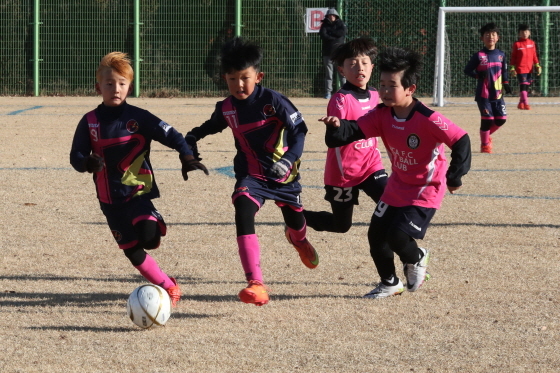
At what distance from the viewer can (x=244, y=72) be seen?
5.02 meters

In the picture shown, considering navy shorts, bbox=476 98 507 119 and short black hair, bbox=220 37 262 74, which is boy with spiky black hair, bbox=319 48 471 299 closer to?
short black hair, bbox=220 37 262 74

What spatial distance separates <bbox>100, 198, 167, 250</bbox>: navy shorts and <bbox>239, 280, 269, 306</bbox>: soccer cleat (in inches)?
26.8

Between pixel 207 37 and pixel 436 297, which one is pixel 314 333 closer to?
pixel 436 297

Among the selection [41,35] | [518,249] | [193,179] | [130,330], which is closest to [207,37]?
[41,35]

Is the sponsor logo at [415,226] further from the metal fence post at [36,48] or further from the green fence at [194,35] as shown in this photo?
the metal fence post at [36,48]

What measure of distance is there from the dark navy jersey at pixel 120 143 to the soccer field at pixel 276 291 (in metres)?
0.67

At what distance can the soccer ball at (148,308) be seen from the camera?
4.31 meters

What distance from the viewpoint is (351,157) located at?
585 cm

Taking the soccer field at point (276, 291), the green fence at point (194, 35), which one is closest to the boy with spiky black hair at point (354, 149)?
the soccer field at point (276, 291)

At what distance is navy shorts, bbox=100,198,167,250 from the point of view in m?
4.88

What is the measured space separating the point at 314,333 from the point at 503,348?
3.00 feet

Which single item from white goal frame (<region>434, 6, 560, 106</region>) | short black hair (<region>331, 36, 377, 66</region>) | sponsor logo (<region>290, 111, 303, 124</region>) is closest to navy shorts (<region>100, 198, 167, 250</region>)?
sponsor logo (<region>290, 111, 303, 124</region>)

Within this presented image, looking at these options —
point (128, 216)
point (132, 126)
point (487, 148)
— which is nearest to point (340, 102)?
point (132, 126)

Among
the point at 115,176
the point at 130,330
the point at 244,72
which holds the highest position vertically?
the point at 244,72
